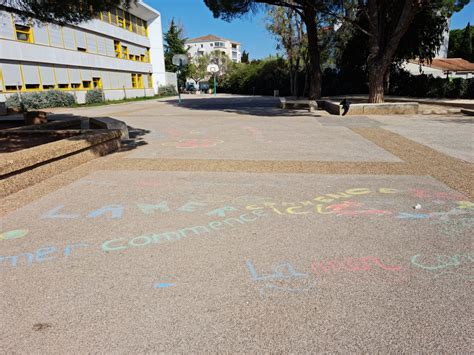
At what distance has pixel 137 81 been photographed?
37656mm

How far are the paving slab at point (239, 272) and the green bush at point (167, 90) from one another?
1575 inches

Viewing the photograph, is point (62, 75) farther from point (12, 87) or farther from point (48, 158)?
point (48, 158)

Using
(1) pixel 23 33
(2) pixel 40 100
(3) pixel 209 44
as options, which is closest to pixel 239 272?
(2) pixel 40 100

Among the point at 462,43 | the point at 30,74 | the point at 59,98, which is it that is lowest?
the point at 59,98

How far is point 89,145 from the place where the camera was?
7.15 metres

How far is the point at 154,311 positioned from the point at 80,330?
19.1 inches

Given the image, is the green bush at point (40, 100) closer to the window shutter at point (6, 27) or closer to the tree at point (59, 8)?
the window shutter at point (6, 27)

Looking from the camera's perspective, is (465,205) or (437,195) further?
(437,195)

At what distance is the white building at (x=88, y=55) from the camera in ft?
69.7

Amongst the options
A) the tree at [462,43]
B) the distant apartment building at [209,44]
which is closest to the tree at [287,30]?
the tree at [462,43]

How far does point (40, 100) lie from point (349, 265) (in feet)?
79.7

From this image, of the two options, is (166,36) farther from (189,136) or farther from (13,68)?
(189,136)

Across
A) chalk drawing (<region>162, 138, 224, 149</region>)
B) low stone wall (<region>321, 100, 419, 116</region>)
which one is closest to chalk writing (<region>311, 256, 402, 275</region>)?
chalk drawing (<region>162, 138, 224, 149</region>)

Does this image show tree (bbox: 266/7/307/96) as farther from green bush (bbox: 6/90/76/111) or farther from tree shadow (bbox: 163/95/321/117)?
green bush (bbox: 6/90/76/111)
